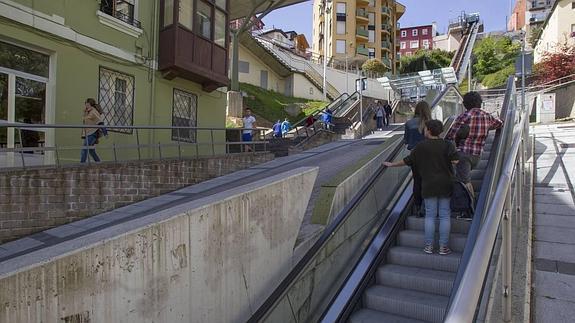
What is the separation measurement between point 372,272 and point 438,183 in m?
1.21

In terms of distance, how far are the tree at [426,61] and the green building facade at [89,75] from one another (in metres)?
50.4

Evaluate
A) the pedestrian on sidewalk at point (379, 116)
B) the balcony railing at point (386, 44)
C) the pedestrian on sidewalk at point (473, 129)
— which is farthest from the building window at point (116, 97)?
the balcony railing at point (386, 44)

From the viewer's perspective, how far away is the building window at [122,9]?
11.5m

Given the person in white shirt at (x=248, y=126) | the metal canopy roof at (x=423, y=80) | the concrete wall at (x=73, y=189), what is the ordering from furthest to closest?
the metal canopy roof at (x=423, y=80) → the person in white shirt at (x=248, y=126) → the concrete wall at (x=73, y=189)

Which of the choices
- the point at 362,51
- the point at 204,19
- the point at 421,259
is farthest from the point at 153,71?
the point at 362,51

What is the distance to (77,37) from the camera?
10344 millimetres

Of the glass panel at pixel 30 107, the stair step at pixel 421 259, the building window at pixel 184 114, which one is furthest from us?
the building window at pixel 184 114

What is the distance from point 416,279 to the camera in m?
4.67

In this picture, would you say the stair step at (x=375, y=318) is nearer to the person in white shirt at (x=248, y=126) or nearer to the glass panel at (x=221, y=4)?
the person in white shirt at (x=248, y=126)

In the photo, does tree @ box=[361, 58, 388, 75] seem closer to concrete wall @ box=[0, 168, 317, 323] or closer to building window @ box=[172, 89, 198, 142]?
building window @ box=[172, 89, 198, 142]

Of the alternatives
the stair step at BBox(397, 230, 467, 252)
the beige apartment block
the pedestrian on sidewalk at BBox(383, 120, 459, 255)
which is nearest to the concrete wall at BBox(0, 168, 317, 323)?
the stair step at BBox(397, 230, 467, 252)

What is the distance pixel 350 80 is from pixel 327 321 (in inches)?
1604

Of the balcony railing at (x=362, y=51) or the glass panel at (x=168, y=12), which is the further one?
the balcony railing at (x=362, y=51)

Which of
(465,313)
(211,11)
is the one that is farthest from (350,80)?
(465,313)
